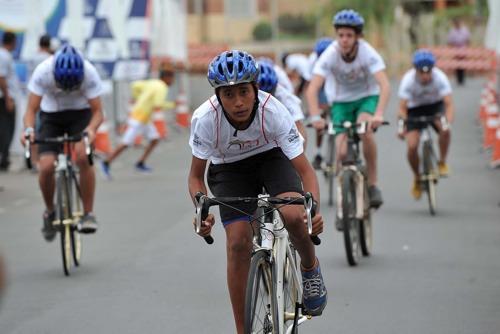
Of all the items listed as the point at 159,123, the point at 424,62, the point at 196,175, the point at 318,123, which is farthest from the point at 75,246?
the point at 159,123

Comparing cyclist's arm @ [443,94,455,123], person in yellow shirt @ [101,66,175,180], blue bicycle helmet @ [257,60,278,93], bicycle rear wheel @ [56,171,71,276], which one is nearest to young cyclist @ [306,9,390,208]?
blue bicycle helmet @ [257,60,278,93]

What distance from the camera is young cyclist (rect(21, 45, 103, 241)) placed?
1084 cm

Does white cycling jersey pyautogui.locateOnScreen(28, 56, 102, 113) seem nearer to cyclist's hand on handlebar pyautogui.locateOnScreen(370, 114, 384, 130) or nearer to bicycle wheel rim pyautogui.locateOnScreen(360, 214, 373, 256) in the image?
cyclist's hand on handlebar pyautogui.locateOnScreen(370, 114, 384, 130)

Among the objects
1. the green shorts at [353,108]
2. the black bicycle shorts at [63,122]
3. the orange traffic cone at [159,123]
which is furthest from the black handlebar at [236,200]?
the orange traffic cone at [159,123]

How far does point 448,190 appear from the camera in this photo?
16.4 metres

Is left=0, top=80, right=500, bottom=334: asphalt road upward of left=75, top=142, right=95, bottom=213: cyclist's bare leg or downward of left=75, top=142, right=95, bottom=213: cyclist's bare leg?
downward

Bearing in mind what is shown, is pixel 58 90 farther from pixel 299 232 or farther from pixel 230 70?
pixel 230 70

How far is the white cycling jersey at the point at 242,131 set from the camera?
698 cm

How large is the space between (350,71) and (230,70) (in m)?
5.25

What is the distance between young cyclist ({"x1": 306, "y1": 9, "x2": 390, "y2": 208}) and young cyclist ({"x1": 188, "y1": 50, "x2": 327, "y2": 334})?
12.3 feet

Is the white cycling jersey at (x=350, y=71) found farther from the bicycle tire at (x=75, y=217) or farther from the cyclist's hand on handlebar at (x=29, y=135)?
the cyclist's hand on handlebar at (x=29, y=135)

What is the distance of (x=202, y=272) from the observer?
1059 centimetres

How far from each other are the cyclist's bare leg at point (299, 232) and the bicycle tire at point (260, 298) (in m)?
0.35

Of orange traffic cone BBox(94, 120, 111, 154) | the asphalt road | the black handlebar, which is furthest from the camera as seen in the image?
orange traffic cone BBox(94, 120, 111, 154)
